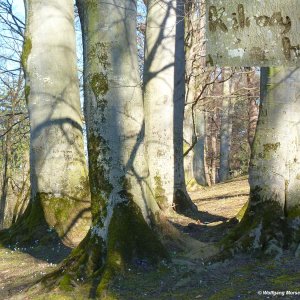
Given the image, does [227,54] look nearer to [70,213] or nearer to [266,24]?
[266,24]

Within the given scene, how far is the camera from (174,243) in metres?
5.65

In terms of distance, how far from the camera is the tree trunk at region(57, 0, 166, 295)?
491 cm

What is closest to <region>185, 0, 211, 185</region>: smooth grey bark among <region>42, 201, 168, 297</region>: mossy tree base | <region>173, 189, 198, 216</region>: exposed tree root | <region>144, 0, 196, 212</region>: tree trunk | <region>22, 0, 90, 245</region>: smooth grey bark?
<region>144, 0, 196, 212</region>: tree trunk

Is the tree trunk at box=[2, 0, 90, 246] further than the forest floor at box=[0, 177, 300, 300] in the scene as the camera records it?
Yes

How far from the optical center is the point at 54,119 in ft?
25.6

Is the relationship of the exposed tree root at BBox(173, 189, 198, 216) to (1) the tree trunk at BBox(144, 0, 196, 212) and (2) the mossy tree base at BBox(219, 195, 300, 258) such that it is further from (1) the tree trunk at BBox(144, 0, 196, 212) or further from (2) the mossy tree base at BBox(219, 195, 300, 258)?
(2) the mossy tree base at BBox(219, 195, 300, 258)

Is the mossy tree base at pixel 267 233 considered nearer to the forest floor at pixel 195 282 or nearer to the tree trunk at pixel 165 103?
the forest floor at pixel 195 282

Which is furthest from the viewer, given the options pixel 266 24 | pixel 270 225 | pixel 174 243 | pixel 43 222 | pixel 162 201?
pixel 162 201

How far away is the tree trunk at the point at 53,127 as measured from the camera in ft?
24.8

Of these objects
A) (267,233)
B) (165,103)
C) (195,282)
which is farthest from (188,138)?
(195,282)

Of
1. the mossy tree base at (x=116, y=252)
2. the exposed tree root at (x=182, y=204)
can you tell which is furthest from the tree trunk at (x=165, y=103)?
the mossy tree base at (x=116, y=252)

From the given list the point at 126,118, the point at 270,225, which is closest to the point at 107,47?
the point at 126,118

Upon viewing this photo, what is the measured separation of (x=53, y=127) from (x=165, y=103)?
2263 millimetres

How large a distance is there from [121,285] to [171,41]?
19.0ft
